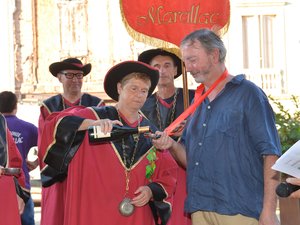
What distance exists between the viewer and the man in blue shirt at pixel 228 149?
475cm

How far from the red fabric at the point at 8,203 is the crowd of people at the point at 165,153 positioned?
0.03ft

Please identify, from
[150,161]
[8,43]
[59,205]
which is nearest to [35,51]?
[8,43]

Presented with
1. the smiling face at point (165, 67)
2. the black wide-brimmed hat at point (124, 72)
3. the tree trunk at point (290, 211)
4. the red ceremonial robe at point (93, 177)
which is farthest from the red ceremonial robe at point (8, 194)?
the tree trunk at point (290, 211)

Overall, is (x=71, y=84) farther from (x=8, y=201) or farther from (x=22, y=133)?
(x=8, y=201)

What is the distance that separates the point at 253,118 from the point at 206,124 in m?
0.33

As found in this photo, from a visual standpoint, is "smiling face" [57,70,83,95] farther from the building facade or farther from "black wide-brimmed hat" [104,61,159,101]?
the building facade

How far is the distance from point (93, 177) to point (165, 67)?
185 cm

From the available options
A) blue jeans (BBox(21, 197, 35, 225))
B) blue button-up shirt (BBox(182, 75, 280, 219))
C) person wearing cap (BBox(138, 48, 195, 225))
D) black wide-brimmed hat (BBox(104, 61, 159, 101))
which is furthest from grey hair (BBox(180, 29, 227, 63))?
blue jeans (BBox(21, 197, 35, 225))

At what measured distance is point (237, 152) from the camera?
480 centimetres

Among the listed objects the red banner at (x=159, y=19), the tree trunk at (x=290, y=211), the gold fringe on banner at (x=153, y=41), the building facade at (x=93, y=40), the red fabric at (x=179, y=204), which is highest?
the building facade at (x=93, y=40)

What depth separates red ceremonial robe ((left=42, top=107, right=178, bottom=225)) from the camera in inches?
220

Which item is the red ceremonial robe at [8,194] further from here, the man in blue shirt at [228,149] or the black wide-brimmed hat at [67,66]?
the black wide-brimmed hat at [67,66]

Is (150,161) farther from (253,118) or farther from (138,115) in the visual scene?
(253,118)

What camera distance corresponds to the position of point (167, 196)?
577 centimetres
